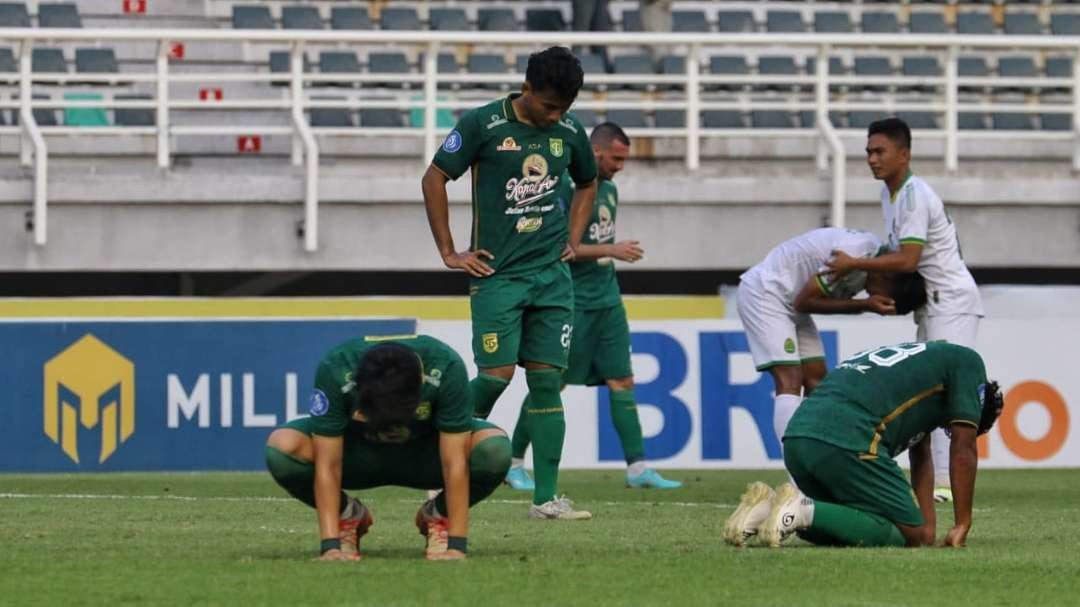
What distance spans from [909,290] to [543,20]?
40.4 ft

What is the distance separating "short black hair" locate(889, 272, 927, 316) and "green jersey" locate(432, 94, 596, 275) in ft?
7.42

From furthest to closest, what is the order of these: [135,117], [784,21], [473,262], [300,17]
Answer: [784,21]
[300,17]
[135,117]
[473,262]

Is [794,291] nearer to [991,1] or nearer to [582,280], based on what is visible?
[582,280]

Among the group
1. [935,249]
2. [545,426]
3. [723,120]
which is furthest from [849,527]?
[723,120]

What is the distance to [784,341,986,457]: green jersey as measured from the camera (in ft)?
26.7

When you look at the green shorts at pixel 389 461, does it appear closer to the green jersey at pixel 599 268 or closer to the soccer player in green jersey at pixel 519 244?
the soccer player in green jersey at pixel 519 244

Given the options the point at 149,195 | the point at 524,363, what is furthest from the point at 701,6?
the point at 524,363

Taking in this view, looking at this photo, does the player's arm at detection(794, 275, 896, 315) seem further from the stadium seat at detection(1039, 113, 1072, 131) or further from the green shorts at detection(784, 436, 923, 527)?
the stadium seat at detection(1039, 113, 1072, 131)

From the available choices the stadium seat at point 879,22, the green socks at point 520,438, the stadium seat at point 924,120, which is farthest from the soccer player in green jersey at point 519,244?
the stadium seat at point 879,22

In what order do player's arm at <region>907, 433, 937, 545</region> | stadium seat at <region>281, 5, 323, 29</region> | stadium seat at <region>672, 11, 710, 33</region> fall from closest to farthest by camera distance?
player's arm at <region>907, 433, 937, 545</region>
stadium seat at <region>281, 5, 323, 29</region>
stadium seat at <region>672, 11, 710, 33</region>

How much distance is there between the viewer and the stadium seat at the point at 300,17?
22297 mm

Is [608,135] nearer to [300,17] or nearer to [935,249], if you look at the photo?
[935,249]

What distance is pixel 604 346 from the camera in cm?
1318

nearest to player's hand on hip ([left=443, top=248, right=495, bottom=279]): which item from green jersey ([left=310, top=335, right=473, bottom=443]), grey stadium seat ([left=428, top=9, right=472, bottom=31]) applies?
green jersey ([left=310, top=335, right=473, bottom=443])
